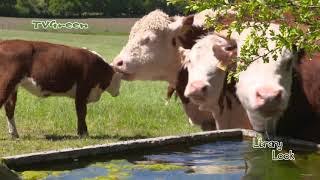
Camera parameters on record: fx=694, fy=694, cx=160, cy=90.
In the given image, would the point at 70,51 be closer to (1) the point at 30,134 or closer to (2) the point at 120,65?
(1) the point at 30,134

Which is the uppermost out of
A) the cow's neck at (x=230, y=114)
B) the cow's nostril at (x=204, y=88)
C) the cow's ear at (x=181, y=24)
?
the cow's ear at (x=181, y=24)

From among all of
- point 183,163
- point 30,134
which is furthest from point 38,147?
point 183,163

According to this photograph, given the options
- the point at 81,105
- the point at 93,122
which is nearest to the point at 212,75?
the point at 81,105

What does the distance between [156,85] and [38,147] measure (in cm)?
958

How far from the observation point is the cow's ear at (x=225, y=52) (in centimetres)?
511

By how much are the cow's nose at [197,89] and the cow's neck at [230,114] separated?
1.02 ft

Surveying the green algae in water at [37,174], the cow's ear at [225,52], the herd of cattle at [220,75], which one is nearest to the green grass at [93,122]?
the herd of cattle at [220,75]

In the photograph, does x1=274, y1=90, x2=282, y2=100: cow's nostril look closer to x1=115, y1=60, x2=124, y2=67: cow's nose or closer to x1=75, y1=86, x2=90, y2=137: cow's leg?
x1=115, y1=60, x2=124, y2=67: cow's nose

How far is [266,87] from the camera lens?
4.60m

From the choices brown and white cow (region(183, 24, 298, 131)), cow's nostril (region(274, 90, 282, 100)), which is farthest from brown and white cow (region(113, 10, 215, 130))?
cow's nostril (region(274, 90, 282, 100))

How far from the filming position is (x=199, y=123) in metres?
6.39

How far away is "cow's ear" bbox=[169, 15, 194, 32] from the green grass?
2.68m

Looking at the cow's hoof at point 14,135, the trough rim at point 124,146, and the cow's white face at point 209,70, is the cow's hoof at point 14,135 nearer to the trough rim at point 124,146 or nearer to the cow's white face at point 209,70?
the trough rim at point 124,146

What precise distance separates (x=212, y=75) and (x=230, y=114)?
2.35ft
